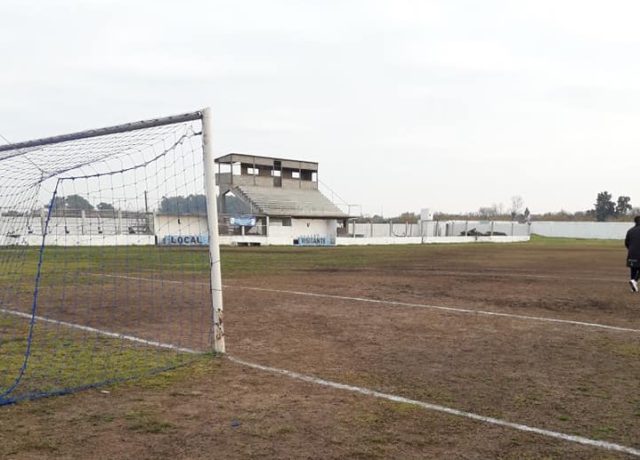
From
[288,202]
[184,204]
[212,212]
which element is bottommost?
[212,212]

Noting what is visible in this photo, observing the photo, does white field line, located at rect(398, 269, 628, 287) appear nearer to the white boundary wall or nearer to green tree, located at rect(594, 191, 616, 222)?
the white boundary wall

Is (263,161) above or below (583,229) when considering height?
above

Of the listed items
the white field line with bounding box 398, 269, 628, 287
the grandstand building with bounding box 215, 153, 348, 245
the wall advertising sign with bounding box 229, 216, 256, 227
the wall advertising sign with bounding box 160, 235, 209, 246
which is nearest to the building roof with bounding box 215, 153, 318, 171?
the grandstand building with bounding box 215, 153, 348, 245

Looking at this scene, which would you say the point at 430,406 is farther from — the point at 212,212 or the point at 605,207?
the point at 605,207

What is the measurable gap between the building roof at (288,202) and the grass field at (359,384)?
35.4 meters

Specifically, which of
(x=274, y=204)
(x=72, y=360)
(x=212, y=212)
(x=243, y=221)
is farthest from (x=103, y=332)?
(x=274, y=204)

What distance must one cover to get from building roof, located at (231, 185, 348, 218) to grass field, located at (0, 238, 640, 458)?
35362 millimetres

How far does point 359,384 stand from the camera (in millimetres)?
5234

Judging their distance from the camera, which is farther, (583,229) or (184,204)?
(583,229)

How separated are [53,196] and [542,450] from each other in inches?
225

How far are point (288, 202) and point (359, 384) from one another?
4502 centimetres

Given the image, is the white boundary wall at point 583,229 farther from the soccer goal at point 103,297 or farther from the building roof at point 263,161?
the soccer goal at point 103,297

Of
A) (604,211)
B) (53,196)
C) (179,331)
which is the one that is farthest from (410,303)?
(604,211)

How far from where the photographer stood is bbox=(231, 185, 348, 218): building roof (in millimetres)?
46938
